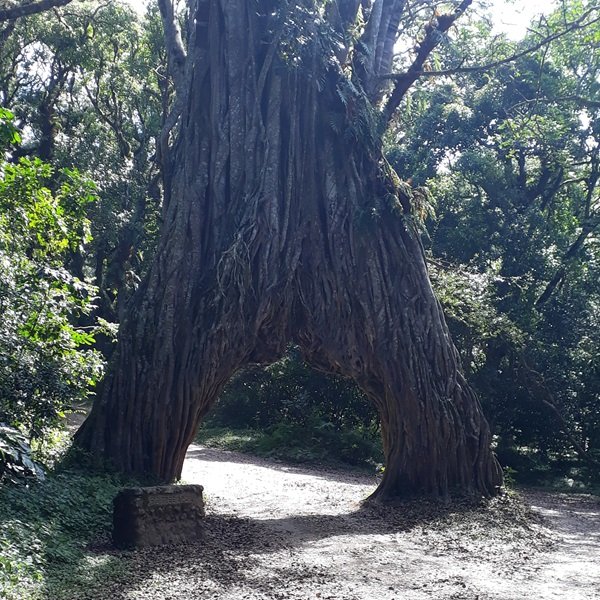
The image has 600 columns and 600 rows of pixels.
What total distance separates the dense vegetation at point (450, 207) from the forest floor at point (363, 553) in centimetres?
216

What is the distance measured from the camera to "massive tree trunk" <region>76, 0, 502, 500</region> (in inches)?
416

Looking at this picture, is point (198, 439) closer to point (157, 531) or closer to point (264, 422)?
point (264, 422)

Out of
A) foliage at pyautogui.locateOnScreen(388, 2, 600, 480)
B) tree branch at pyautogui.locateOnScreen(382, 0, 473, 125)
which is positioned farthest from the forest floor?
tree branch at pyautogui.locateOnScreen(382, 0, 473, 125)

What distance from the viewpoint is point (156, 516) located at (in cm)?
797

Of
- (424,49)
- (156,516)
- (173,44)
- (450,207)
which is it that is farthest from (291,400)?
(156,516)

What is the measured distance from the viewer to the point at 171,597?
6.45m

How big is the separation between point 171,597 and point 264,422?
46.3 feet

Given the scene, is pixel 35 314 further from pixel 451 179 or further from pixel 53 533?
pixel 451 179

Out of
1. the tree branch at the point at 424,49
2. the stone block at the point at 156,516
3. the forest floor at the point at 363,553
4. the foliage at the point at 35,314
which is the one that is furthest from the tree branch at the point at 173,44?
the stone block at the point at 156,516

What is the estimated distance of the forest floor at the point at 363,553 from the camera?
22.5 ft

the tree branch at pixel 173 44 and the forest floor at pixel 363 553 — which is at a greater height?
the tree branch at pixel 173 44

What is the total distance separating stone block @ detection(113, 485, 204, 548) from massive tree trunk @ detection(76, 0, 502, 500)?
2164 millimetres

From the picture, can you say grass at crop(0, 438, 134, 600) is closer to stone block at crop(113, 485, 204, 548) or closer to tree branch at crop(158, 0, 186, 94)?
stone block at crop(113, 485, 204, 548)

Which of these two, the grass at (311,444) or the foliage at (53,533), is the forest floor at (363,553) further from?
the grass at (311,444)
